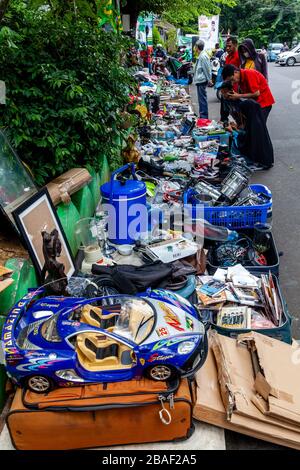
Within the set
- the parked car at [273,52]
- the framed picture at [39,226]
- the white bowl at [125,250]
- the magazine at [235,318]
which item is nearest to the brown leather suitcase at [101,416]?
the magazine at [235,318]

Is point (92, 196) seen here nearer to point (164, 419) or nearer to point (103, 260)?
point (103, 260)

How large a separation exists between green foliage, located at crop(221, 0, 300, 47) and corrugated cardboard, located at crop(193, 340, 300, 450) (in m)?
49.1

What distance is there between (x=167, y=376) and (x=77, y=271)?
5.49ft

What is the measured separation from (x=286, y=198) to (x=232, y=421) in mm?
4556

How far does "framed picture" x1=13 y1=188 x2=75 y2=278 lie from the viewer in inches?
124

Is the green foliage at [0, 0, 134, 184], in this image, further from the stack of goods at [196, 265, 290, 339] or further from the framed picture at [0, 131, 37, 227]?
the stack of goods at [196, 265, 290, 339]

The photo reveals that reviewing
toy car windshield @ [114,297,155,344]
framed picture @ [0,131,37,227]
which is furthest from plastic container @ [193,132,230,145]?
toy car windshield @ [114,297,155,344]

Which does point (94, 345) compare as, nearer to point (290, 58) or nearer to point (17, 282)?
point (17, 282)

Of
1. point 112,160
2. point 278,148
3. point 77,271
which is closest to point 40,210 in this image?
point 77,271

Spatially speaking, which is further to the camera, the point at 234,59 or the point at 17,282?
the point at 234,59

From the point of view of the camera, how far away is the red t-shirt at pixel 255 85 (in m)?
7.16

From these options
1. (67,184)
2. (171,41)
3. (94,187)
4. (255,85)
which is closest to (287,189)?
(255,85)

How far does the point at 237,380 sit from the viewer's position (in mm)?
2629

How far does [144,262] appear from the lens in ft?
13.1
